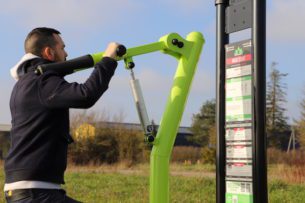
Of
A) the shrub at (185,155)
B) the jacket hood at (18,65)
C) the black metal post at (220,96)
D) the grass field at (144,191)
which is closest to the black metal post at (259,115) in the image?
the black metal post at (220,96)

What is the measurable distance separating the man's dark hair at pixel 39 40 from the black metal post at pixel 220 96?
126 cm

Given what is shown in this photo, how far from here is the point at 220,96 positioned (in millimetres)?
3637

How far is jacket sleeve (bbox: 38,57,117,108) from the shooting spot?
2666 mm

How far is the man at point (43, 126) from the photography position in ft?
8.84

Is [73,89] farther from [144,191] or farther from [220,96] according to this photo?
[144,191]

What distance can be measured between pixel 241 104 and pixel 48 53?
1.36 m

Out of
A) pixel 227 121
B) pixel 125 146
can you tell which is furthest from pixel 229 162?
pixel 125 146

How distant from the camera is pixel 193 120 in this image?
1922 inches

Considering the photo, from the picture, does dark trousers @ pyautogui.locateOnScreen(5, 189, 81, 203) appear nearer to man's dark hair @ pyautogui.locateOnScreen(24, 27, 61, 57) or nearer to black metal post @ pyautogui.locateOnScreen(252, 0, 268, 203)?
man's dark hair @ pyautogui.locateOnScreen(24, 27, 61, 57)

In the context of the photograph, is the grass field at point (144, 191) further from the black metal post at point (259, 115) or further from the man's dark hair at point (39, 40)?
the man's dark hair at point (39, 40)

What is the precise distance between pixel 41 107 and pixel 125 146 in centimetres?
2337

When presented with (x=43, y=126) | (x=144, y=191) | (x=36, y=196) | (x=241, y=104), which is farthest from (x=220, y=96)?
(x=144, y=191)

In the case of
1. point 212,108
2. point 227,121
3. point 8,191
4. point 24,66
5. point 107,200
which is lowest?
point 107,200

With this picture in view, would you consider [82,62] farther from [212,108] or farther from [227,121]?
[212,108]
